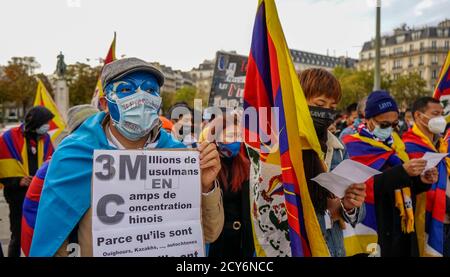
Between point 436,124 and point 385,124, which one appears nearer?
point 385,124

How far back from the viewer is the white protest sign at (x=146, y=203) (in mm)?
1919

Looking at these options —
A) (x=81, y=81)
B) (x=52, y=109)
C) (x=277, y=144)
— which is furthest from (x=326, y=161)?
(x=81, y=81)

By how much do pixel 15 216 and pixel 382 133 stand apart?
13.6 ft

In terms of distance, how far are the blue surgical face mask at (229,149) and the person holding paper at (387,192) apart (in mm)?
1241

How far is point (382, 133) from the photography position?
403 cm

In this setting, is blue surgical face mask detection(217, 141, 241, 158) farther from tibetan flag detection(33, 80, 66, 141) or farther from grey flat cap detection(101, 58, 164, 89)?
tibetan flag detection(33, 80, 66, 141)

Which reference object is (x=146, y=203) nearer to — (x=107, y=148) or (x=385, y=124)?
(x=107, y=148)

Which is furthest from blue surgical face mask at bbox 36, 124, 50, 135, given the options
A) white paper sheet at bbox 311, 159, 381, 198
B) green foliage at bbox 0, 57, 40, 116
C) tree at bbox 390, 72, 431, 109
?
tree at bbox 390, 72, 431, 109

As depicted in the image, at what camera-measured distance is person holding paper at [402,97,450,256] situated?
418 cm

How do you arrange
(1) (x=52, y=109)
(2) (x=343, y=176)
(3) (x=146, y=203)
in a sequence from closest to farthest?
1. (3) (x=146, y=203)
2. (2) (x=343, y=176)
3. (1) (x=52, y=109)

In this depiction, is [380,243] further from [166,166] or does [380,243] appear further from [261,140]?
[166,166]

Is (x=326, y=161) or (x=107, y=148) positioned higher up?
(x=107, y=148)

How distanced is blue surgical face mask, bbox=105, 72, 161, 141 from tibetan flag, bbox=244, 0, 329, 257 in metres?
0.68
